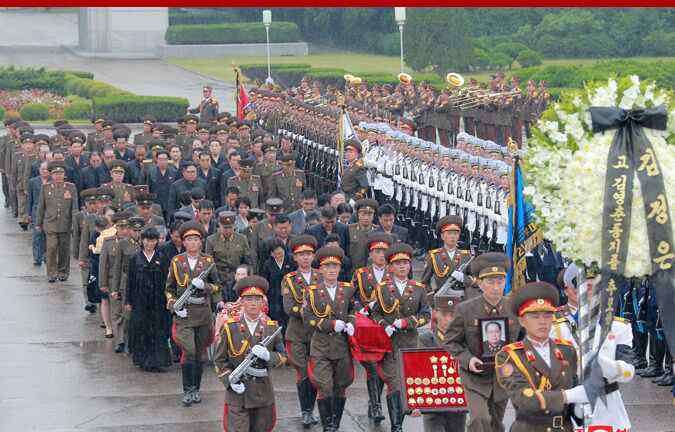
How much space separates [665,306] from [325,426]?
496 centimetres

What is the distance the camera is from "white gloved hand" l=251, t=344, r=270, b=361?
41.3 feet

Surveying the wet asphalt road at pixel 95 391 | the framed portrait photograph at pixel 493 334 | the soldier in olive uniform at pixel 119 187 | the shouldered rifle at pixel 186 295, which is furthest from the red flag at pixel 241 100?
the framed portrait photograph at pixel 493 334

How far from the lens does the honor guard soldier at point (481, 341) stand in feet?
38.5

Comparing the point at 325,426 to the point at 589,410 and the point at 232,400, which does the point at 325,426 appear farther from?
the point at 589,410

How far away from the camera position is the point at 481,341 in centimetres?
1173

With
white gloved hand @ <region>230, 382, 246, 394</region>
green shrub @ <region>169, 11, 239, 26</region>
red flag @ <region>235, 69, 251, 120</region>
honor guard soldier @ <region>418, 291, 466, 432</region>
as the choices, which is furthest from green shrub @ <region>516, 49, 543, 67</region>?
white gloved hand @ <region>230, 382, 246, 394</region>

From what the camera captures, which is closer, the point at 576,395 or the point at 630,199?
the point at 630,199

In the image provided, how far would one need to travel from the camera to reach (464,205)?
68.6ft

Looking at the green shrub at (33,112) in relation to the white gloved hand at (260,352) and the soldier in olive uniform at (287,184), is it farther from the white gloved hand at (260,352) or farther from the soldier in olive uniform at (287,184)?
the white gloved hand at (260,352)

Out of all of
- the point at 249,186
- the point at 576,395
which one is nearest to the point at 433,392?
the point at 576,395

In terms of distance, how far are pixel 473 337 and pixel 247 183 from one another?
10022 mm

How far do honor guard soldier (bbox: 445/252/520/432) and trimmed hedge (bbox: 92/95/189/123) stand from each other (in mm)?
34835

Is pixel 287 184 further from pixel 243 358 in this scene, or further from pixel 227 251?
pixel 243 358

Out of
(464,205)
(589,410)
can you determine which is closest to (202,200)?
(464,205)
